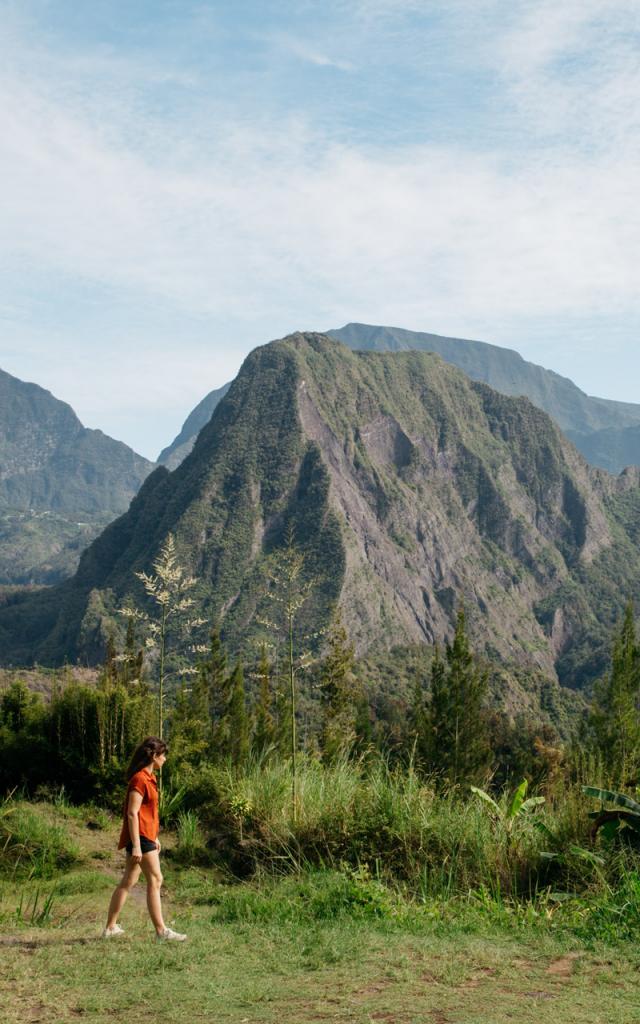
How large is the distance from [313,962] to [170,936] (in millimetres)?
→ 1143

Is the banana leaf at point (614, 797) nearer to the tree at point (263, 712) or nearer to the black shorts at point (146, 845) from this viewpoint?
the black shorts at point (146, 845)

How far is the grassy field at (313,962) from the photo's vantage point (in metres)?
4.49

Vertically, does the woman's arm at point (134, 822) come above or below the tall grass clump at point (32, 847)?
above

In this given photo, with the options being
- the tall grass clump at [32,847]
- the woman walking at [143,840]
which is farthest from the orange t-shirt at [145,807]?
the tall grass clump at [32,847]

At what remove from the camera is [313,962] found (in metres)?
5.26

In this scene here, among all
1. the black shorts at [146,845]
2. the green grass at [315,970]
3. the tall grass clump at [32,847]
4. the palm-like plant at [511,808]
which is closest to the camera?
the green grass at [315,970]

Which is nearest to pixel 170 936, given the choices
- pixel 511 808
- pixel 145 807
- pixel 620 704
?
pixel 145 807

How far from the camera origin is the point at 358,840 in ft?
25.1

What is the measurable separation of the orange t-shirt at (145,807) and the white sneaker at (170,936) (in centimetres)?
73

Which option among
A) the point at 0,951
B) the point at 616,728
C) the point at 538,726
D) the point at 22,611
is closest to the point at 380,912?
the point at 0,951

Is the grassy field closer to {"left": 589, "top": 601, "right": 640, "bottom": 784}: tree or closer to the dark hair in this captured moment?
the dark hair

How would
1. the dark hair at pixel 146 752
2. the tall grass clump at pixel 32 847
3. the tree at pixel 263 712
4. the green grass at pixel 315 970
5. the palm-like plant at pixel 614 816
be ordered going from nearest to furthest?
the green grass at pixel 315 970, the dark hair at pixel 146 752, the palm-like plant at pixel 614 816, the tall grass clump at pixel 32 847, the tree at pixel 263 712

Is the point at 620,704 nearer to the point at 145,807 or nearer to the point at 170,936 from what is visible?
the point at 145,807

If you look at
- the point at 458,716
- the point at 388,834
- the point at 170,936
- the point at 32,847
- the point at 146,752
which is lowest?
the point at 458,716
